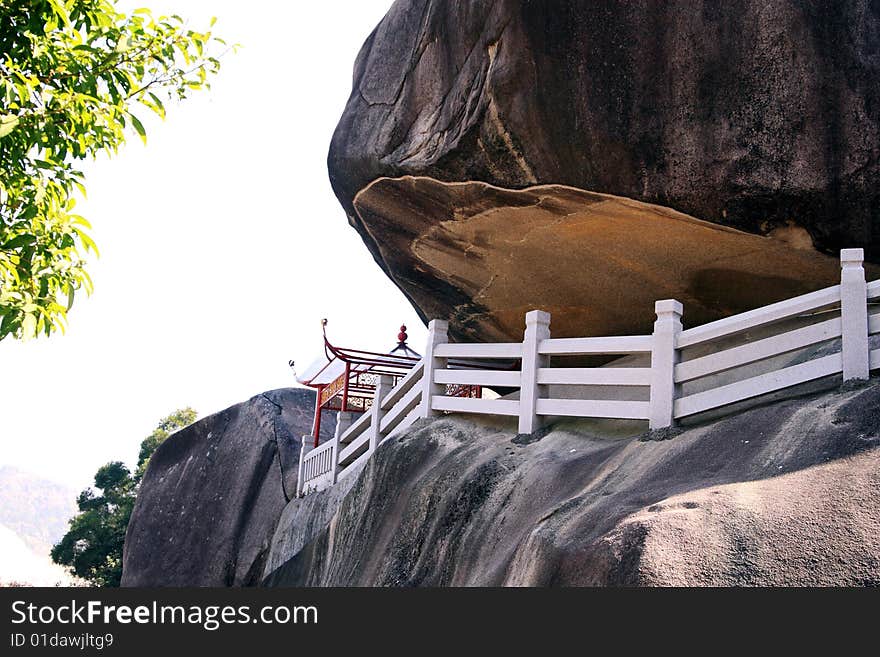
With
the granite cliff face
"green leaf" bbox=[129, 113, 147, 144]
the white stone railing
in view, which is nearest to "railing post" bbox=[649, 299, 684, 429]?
the white stone railing

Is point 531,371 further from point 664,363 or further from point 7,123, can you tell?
point 7,123

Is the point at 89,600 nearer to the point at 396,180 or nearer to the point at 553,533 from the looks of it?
the point at 553,533

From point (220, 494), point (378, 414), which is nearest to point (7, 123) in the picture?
point (378, 414)

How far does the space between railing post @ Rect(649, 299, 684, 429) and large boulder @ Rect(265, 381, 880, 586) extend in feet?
0.99

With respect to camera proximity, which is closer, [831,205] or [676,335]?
[676,335]

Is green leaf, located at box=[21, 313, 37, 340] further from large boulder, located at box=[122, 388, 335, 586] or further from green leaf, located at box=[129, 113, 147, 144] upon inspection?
large boulder, located at box=[122, 388, 335, 586]

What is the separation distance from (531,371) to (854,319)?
3171 mm

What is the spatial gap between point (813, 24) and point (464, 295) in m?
5.62

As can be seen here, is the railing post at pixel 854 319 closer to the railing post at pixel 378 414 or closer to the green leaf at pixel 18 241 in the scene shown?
the green leaf at pixel 18 241

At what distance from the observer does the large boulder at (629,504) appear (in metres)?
5.15

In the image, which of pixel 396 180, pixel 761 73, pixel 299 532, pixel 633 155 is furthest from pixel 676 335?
pixel 299 532

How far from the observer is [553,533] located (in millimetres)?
6270

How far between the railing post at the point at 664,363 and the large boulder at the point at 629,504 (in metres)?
0.30

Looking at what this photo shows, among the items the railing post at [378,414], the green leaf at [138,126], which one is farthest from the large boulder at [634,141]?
the green leaf at [138,126]
